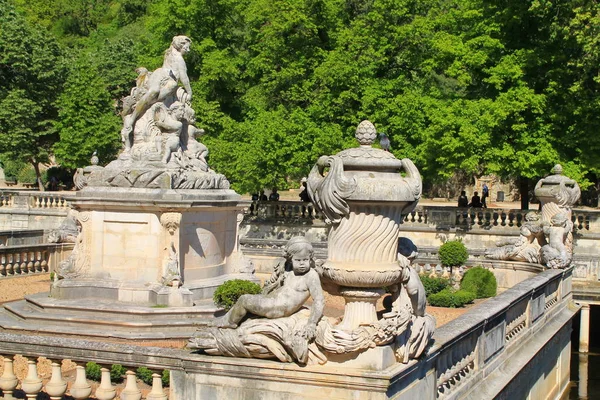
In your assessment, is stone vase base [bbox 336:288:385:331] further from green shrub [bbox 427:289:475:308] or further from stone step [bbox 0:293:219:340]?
green shrub [bbox 427:289:475:308]

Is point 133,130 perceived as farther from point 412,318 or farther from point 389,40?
point 389,40

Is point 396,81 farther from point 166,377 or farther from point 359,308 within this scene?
point 359,308

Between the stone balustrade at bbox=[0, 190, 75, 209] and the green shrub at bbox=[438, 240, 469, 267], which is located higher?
the stone balustrade at bbox=[0, 190, 75, 209]

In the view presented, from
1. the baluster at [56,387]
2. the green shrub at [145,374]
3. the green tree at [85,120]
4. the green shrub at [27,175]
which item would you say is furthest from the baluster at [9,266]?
the green shrub at [27,175]

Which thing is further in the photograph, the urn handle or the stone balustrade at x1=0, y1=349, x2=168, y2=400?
the stone balustrade at x1=0, y1=349, x2=168, y2=400

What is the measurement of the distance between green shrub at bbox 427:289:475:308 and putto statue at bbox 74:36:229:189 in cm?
509

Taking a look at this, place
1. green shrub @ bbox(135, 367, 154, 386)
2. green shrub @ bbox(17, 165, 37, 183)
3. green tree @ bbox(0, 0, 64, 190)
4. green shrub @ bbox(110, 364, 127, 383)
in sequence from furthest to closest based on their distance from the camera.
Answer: green shrub @ bbox(17, 165, 37, 183)
green tree @ bbox(0, 0, 64, 190)
green shrub @ bbox(110, 364, 127, 383)
green shrub @ bbox(135, 367, 154, 386)

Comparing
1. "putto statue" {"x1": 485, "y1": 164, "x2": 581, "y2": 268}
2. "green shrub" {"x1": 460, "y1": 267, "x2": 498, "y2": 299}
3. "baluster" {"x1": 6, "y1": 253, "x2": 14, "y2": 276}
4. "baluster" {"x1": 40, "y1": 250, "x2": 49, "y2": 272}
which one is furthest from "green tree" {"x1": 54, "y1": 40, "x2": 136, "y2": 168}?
"putto statue" {"x1": 485, "y1": 164, "x2": 581, "y2": 268}

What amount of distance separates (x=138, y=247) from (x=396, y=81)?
19991 mm

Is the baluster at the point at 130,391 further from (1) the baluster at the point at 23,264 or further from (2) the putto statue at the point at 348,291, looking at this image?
(1) the baluster at the point at 23,264

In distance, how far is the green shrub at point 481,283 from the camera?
63.9ft

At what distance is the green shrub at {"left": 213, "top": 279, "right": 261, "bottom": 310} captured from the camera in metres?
15.6

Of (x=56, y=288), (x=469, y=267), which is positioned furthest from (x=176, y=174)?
(x=469, y=267)

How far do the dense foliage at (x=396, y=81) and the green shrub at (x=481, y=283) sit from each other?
36.9 ft
